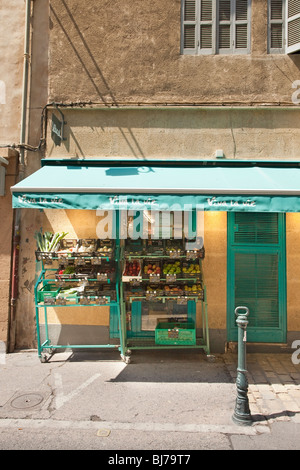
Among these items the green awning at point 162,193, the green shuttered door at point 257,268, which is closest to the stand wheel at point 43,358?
the green awning at point 162,193

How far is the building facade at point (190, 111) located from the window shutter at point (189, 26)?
0.02 m

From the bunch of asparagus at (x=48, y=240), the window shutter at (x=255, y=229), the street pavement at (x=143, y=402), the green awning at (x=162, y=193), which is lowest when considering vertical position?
the street pavement at (x=143, y=402)

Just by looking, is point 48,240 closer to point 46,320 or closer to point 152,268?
point 46,320

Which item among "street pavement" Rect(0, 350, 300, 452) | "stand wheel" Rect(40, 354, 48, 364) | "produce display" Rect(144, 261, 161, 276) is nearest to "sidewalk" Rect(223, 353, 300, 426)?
"street pavement" Rect(0, 350, 300, 452)

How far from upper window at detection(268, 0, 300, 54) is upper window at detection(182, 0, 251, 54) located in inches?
20.7

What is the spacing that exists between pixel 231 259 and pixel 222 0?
228 inches

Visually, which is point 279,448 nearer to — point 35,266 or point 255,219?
point 255,219

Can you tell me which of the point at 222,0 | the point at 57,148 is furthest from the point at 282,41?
the point at 57,148

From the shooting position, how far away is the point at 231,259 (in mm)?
7012

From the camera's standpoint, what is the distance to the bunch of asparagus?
6.45 m

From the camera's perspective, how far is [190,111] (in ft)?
23.3

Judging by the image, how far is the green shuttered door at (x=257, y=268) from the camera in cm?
698

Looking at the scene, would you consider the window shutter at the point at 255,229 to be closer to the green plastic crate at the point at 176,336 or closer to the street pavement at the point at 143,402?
the green plastic crate at the point at 176,336

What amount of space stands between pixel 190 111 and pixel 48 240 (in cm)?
410
